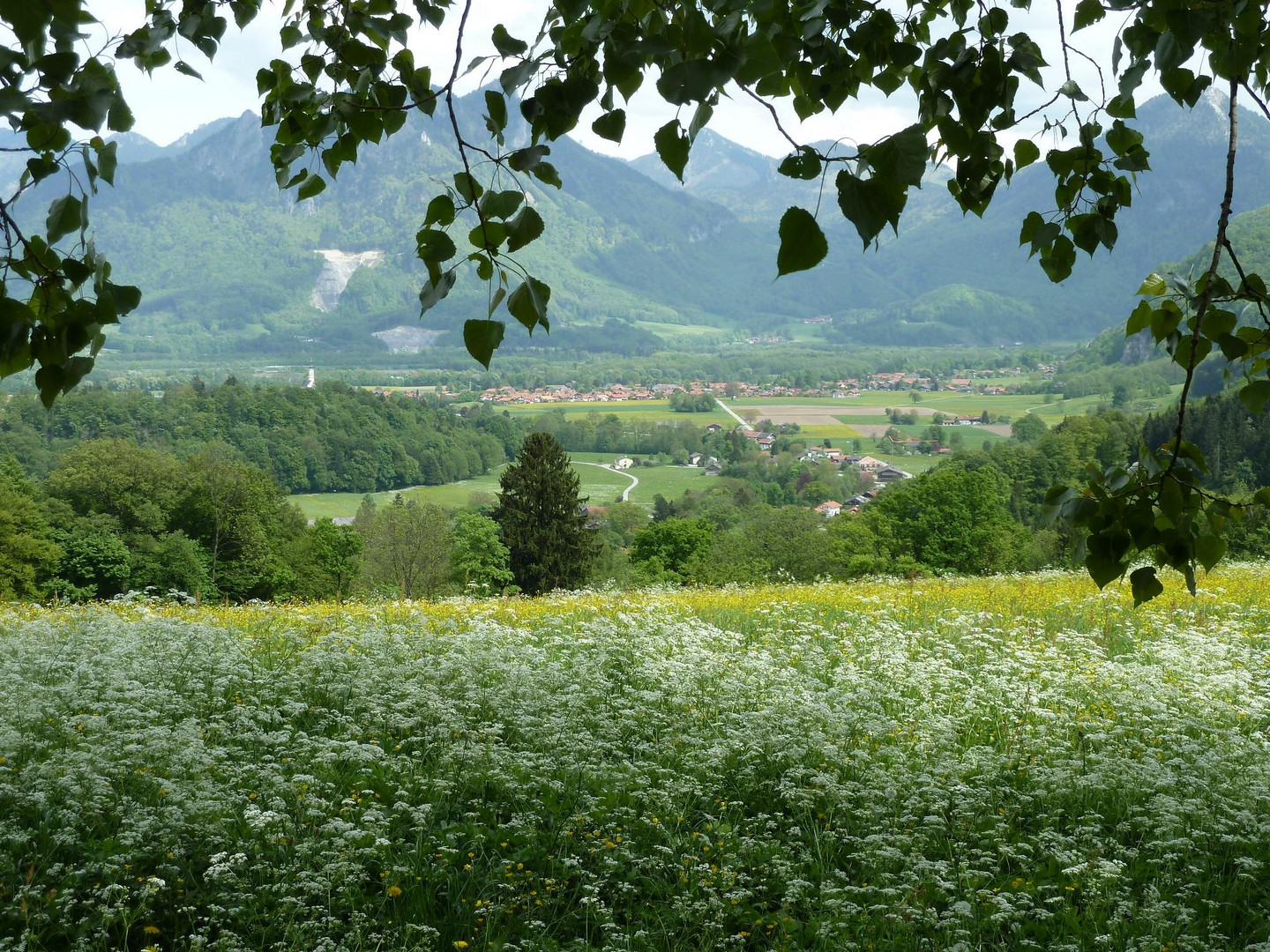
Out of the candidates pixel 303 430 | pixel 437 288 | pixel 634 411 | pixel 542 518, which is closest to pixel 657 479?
pixel 634 411

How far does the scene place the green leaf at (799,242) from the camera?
0.95 metres

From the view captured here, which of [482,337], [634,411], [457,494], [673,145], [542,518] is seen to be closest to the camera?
[673,145]

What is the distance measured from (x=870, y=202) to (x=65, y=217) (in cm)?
115

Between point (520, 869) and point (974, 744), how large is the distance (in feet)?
9.17

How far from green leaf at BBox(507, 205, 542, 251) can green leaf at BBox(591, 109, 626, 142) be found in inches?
5.9

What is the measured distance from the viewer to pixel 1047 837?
12.5ft

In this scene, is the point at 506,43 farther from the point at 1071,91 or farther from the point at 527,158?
the point at 1071,91

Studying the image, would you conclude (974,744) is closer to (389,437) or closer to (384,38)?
(384,38)

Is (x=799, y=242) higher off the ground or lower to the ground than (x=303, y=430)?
higher

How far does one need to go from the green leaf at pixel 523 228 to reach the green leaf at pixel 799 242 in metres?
0.42

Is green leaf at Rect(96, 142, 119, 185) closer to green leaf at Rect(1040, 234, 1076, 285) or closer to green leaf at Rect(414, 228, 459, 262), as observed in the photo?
green leaf at Rect(414, 228, 459, 262)

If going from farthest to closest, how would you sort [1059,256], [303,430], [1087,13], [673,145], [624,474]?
[624,474]
[303,430]
[1059,256]
[1087,13]
[673,145]

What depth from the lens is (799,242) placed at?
3.15 feet

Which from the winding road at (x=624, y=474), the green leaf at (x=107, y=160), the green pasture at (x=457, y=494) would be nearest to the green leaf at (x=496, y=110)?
the green leaf at (x=107, y=160)
